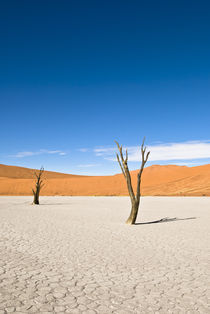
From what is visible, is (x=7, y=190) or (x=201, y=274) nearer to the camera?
(x=201, y=274)

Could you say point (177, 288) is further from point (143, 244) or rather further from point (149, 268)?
point (143, 244)

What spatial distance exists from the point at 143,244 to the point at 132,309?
4516 millimetres

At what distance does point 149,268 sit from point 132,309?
210 centimetres

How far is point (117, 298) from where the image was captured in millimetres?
4379

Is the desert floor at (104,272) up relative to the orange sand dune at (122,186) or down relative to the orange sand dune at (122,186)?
down

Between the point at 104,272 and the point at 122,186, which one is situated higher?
the point at 122,186

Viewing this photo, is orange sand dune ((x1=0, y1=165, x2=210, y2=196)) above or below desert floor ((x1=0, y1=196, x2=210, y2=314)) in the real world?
above

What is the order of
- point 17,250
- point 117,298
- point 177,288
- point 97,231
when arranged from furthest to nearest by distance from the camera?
point 97,231, point 17,250, point 177,288, point 117,298

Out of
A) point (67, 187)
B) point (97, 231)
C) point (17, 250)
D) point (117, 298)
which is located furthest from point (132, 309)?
point (67, 187)

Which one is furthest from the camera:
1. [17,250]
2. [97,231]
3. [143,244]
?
[97,231]

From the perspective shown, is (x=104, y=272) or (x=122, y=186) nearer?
(x=104, y=272)

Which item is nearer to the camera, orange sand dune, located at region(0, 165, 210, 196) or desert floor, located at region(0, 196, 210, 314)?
desert floor, located at region(0, 196, 210, 314)

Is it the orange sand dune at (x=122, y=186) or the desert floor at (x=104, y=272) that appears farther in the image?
the orange sand dune at (x=122, y=186)

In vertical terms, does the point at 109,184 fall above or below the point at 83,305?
above
